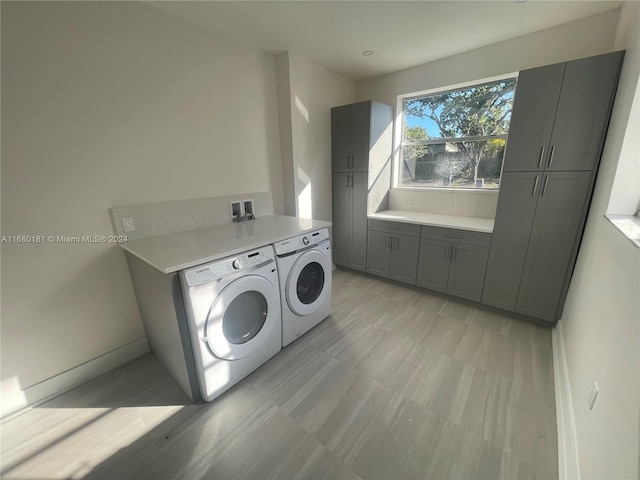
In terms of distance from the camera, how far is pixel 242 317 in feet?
5.62

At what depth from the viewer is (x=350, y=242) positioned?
334cm

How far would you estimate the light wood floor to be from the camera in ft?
4.07

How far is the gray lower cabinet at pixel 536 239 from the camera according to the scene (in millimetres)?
1970

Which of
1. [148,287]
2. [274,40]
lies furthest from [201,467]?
[274,40]

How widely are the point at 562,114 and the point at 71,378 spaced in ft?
13.0

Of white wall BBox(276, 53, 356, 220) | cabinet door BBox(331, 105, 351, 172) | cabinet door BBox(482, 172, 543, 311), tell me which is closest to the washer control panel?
white wall BBox(276, 53, 356, 220)

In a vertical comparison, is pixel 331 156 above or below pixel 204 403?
above

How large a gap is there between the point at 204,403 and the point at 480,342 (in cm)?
209

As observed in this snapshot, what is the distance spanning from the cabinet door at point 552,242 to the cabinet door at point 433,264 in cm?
64

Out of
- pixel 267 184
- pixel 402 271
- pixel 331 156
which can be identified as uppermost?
pixel 331 156

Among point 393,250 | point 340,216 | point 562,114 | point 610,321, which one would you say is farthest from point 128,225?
point 562,114

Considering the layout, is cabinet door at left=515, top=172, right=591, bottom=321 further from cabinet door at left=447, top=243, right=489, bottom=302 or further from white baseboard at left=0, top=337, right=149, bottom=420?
white baseboard at left=0, top=337, right=149, bottom=420

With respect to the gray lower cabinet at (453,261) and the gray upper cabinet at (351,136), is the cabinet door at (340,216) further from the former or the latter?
the gray lower cabinet at (453,261)

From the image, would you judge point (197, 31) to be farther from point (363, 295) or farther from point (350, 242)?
point (363, 295)
